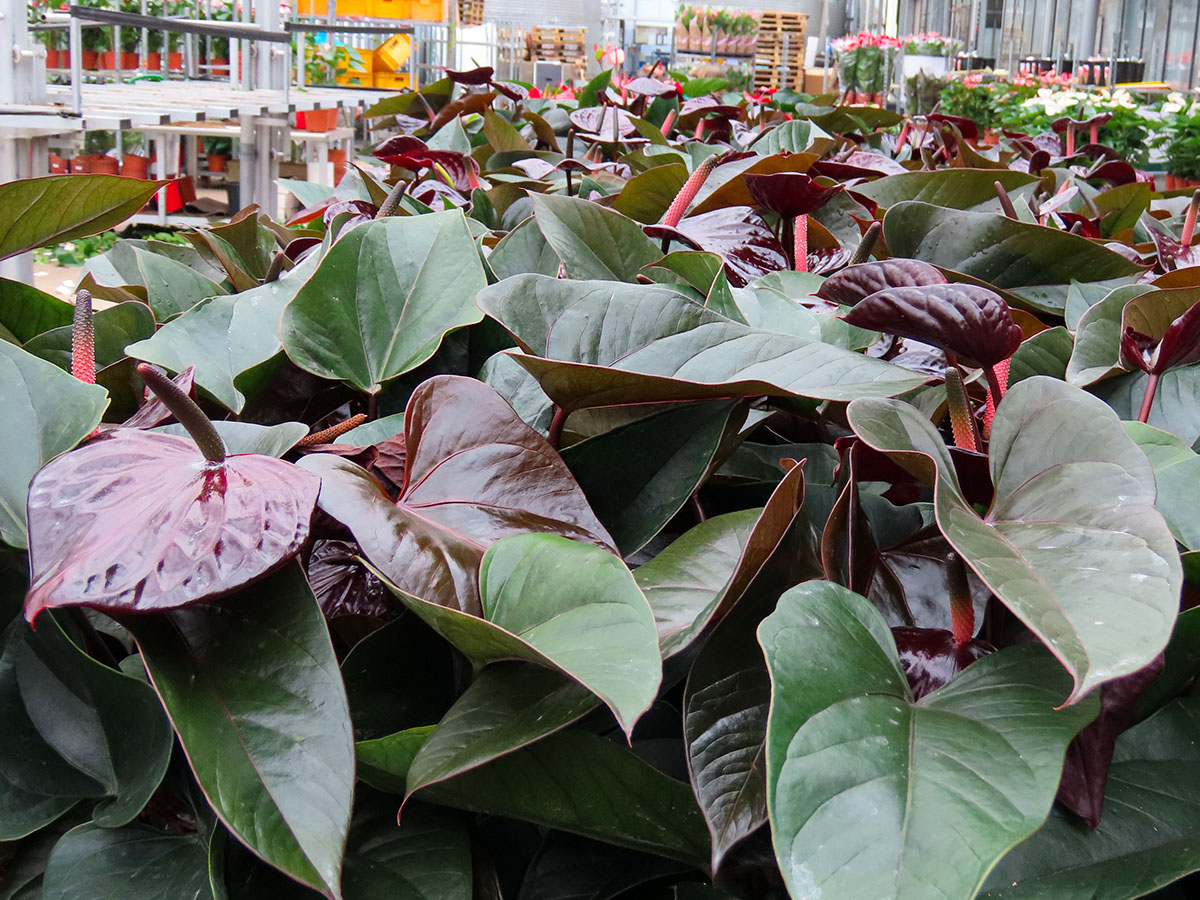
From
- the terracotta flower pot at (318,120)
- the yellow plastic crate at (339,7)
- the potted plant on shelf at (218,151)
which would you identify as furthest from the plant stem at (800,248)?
the yellow plastic crate at (339,7)

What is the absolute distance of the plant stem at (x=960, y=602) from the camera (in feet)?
1.03

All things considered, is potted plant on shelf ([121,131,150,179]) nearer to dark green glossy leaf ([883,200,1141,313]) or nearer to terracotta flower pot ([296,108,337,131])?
terracotta flower pot ([296,108,337,131])

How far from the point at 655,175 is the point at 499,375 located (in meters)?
0.35

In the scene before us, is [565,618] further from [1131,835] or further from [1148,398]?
[1148,398]

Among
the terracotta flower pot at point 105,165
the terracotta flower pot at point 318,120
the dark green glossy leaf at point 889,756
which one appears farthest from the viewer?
the terracotta flower pot at point 318,120

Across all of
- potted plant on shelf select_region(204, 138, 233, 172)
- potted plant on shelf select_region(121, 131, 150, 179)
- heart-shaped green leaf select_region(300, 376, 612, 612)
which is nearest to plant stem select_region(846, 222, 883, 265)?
heart-shaped green leaf select_region(300, 376, 612, 612)

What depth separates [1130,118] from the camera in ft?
12.9

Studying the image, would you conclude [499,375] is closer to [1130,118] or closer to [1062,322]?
[1062,322]

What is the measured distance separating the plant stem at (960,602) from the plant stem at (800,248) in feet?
1.25

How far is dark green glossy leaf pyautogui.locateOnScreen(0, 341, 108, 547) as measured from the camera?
343 millimetres

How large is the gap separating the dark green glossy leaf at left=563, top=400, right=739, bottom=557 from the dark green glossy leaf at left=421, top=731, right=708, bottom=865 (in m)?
0.08

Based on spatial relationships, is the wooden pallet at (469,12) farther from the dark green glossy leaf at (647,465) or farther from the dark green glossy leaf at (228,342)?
the dark green glossy leaf at (647,465)

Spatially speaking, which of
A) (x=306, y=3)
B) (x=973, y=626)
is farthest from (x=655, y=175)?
(x=306, y=3)

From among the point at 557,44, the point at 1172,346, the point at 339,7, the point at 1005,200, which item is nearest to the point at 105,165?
the point at 339,7
